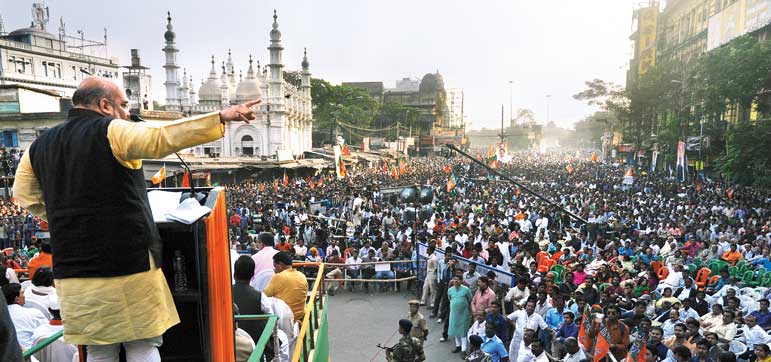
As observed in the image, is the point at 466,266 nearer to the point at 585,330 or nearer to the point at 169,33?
the point at 585,330

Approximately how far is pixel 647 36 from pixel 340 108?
3408 centimetres

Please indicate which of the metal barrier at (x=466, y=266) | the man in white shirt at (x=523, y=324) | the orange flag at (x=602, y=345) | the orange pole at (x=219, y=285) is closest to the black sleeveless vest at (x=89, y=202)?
Answer: the orange pole at (x=219, y=285)

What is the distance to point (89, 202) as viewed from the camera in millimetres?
1897

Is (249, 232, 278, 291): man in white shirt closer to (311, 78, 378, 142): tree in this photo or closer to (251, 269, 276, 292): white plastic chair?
(251, 269, 276, 292): white plastic chair

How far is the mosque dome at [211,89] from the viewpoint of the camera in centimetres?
4462

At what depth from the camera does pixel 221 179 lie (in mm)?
29609

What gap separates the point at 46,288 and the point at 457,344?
6.23m

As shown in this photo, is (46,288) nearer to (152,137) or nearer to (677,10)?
(152,137)

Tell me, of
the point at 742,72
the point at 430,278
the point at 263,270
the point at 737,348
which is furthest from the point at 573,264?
the point at 742,72

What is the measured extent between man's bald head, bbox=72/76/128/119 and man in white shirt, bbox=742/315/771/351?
7522 mm

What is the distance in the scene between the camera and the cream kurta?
1794mm

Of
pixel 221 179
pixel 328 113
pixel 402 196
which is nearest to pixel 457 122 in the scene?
pixel 328 113

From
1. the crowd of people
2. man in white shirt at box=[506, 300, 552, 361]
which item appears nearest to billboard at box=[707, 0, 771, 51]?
the crowd of people

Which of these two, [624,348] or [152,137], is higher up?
[152,137]
